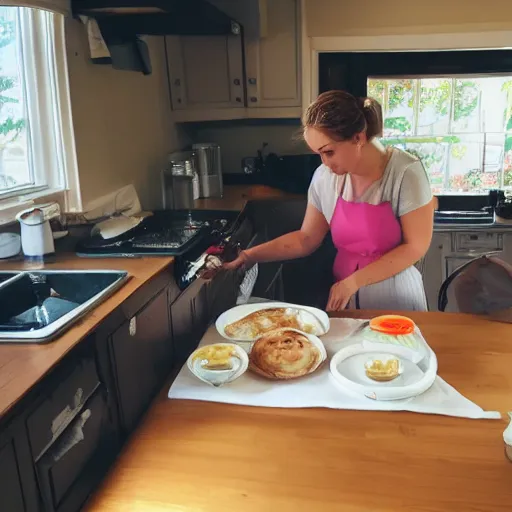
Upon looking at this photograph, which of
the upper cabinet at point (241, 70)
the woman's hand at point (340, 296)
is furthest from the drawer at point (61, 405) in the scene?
the upper cabinet at point (241, 70)

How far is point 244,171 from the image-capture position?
3680mm

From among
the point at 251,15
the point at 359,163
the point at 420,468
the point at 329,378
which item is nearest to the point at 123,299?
the point at 329,378

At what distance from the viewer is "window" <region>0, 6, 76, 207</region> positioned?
1.85 metres

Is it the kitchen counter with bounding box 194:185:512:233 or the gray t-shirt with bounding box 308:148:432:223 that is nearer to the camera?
the gray t-shirt with bounding box 308:148:432:223

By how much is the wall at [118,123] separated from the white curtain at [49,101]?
0.04 m

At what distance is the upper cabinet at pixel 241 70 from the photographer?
315 cm

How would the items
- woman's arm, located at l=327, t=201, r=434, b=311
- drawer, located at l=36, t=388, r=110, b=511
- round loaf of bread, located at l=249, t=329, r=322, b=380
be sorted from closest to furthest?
drawer, located at l=36, t=388, r=110, b=511 → round loaf of bread, located at l=249, t=329, r=322, b=380 → woman's arm, located at l=327, t=201, r=434, b=311

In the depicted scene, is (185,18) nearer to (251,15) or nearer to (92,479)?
(251,15)

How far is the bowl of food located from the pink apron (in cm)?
76

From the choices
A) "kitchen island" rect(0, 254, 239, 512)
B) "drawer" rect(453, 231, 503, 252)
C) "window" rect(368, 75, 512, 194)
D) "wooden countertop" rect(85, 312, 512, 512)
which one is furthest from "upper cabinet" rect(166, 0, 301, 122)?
"wooden countertop" rect(85, 312, 512, 512)

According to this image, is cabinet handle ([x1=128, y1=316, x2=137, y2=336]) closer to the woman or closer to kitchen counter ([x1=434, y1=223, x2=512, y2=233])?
the woman

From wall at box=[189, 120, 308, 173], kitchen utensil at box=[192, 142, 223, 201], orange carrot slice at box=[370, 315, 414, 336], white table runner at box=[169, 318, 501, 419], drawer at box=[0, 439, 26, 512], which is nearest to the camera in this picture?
drawer at box=[0, 439, 26, 512]

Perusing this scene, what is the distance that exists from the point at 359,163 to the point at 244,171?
1893mm

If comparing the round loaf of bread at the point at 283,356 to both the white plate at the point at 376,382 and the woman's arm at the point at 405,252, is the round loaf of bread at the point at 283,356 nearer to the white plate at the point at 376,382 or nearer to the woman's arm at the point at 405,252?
the white plate at the point at 376,382
